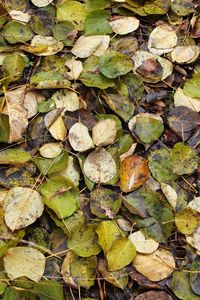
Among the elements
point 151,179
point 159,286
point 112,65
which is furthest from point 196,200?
point 112,65

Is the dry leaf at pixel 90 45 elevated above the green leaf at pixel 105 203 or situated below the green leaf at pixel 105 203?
above

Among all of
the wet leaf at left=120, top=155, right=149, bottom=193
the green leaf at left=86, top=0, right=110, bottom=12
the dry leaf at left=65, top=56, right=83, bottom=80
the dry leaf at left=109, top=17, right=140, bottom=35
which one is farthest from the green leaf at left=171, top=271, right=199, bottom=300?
the green leaf at left=86, top=0, right=110, bottom=12

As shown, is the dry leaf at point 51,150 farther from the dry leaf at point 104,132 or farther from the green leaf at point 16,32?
the green leaf at point 16,32

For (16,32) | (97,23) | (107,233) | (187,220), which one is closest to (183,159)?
(187,220)

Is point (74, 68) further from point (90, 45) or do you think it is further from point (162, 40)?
point (162, 40)

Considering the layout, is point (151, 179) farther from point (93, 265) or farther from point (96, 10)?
point (96, 10)

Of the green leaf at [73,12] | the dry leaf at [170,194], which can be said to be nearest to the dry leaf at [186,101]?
the dry leaf at [170,194]

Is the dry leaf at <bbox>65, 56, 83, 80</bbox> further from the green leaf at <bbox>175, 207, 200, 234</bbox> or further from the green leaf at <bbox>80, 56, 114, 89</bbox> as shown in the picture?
the green leaf at <bbox>175, 207, 200, 234</bbox>
